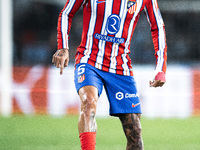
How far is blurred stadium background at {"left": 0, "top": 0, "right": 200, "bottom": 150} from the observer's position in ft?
25.1

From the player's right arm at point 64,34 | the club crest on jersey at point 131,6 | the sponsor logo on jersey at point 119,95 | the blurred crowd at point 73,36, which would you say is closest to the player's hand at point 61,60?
the player's right arm at point 64,34

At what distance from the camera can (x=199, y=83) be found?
36.8 ft

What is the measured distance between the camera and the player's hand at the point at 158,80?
4.22m

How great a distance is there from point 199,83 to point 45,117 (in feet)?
11.4

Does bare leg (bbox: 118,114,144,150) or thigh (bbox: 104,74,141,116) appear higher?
thigh (bbox: 104,74,141,116)

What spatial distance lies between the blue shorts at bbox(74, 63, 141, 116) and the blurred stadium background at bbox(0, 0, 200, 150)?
6.32ft

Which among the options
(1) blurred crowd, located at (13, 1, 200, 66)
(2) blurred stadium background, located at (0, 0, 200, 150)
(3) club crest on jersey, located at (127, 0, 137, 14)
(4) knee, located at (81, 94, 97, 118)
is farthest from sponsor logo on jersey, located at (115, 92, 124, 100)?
(1) blurred crowd, located at (13, 1, 200, 66)

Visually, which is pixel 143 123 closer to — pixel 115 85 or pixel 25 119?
pixel 25 119

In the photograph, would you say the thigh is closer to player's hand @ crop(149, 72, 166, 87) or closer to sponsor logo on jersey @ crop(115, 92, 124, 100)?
sponsor logo on jersey @ crop(115, 92, 124, 100)

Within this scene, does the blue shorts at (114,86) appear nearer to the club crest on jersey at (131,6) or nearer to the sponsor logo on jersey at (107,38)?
the sponsor logo on jersey at (107,38)

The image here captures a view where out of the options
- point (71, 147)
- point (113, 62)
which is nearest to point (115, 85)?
point (113, 62)

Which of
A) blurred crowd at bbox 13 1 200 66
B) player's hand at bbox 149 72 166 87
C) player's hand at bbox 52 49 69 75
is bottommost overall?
player's hand at bbox 149 72 166 87

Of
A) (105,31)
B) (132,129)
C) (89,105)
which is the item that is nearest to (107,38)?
(105,31)

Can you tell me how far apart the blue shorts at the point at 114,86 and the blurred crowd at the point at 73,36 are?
935 cm
